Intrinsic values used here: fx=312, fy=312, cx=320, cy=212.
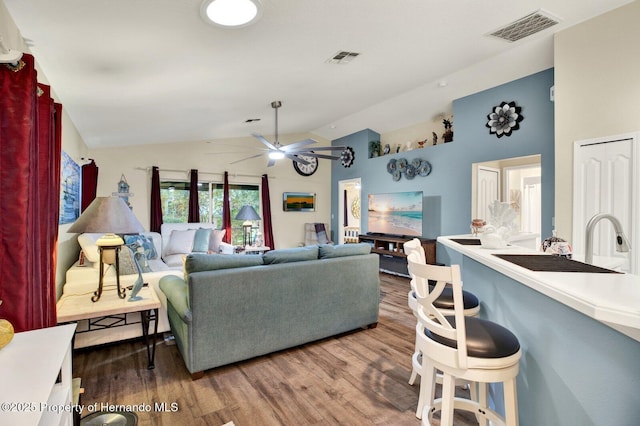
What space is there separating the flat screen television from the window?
103 inches

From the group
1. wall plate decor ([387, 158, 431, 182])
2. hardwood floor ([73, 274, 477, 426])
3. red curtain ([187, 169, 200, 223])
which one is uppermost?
wall plate decor ([387, 158, 431, 182])

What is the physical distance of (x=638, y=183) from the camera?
2781mm

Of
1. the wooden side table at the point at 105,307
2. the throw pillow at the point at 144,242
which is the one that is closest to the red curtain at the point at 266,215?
the throw pillow at the point at 144,242

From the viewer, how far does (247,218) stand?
20.1 feet

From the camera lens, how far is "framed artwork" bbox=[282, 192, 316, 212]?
295 inches

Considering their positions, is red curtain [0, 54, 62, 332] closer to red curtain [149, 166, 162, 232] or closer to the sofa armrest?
the sofa armrest

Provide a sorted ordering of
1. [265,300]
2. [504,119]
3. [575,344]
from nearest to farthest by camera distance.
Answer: [575,344] < [265,300] < [504,119]

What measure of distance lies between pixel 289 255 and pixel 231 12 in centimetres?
188

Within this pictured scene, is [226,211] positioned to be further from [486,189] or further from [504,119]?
[504,119]

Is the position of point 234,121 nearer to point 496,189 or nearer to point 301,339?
point 301,339

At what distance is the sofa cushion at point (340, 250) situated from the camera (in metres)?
3.05

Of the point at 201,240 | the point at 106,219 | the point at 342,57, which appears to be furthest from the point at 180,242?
the point at 342,57

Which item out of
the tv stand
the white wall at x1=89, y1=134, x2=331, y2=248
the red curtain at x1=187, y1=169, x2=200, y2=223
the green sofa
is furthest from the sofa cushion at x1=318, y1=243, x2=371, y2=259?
the red curtain at x1=187, y1=169, x2=200, y2=223

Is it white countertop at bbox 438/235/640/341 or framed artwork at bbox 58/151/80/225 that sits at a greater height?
framed artwork at bbox 58/151/80/225
